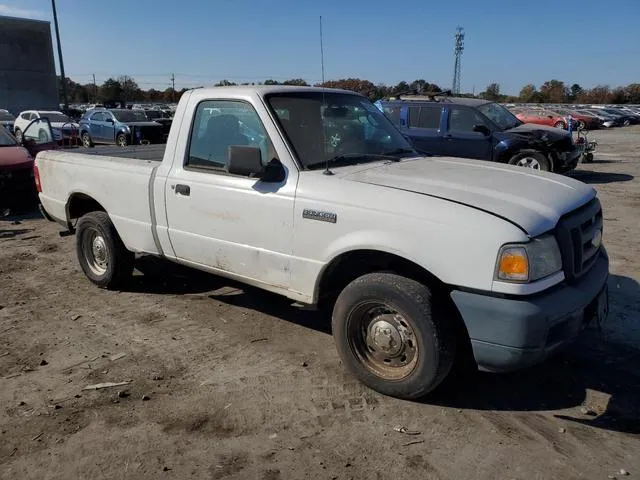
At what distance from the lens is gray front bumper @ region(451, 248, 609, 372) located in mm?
2945

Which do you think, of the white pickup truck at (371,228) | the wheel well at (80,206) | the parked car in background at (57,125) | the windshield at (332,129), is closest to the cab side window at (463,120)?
the white pickup truck at (371,228)

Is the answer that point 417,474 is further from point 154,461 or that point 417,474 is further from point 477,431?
point 154,461

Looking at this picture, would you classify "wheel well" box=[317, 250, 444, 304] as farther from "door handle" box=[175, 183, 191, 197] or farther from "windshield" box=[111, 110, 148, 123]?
"windshield" box=[111, 110, 148, 123]

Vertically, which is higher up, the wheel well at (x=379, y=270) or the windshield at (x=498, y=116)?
the windshield at (x=498, y=116)

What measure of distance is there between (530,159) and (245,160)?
31.7 feet

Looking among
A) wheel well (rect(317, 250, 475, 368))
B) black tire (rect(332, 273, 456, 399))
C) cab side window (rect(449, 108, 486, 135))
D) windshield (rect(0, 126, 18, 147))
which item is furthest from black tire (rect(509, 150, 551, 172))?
windshield (rect(0, 126, 18, 147))

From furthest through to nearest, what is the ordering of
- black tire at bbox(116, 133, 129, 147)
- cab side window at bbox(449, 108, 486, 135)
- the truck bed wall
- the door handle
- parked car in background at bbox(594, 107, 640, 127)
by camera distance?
parked car in background at bbox(594, 107, 640, 127) → black tire at bbox(116, 133, 129, 147) → cab side window at bbox(449, 108, 486, 135) → the truck bed wall → the door handle

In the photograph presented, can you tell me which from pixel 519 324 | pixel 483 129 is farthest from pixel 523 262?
pixel 483 129

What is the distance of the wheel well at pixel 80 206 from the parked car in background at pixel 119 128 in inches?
566

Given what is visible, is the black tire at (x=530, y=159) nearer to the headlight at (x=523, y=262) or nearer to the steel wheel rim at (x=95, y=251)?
the steel wheel rim at (x=95, y=251)

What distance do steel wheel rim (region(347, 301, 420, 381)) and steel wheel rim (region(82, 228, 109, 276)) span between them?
300cm

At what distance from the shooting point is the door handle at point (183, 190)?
439 centimetres

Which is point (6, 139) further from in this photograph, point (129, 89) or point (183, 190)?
point (129, 89)

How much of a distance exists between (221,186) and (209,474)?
2.10 metres
